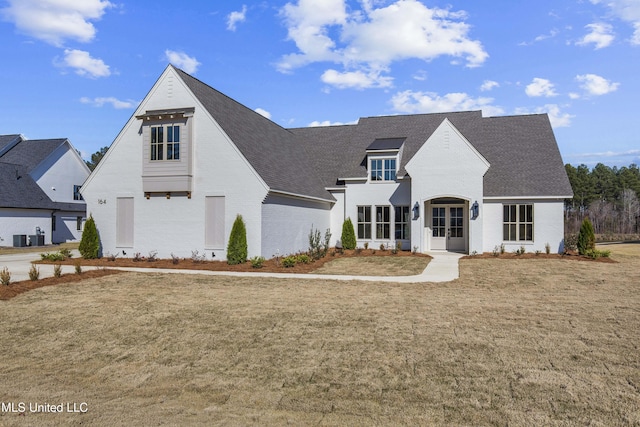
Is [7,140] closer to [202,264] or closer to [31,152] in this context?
[31,152]

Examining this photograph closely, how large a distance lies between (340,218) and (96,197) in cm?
1261

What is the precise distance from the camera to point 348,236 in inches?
965

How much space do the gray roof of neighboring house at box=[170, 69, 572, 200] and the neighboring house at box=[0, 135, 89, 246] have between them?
62.7ft

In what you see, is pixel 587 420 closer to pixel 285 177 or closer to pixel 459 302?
pixel 459 302

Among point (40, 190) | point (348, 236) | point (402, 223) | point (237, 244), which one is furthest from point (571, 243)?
point (40, 190)

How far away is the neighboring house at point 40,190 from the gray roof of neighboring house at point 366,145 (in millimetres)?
19112

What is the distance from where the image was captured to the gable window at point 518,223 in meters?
22.6

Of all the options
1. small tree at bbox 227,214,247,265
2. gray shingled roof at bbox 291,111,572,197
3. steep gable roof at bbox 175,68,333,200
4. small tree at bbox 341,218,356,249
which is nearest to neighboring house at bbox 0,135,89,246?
steep gable roof at bbox 175,68,333,200

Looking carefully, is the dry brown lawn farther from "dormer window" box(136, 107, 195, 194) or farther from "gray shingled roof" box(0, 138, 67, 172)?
"gray shingled roof" box(0, 138, 67, 172)

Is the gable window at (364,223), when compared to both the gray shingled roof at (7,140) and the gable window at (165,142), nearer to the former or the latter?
the gable window at (165,142)

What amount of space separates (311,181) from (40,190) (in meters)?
23.1

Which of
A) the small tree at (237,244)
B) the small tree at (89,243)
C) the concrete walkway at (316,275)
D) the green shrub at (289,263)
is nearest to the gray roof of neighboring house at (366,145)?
the small tree at (237,244)

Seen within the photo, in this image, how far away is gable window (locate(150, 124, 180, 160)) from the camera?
19.4 metres

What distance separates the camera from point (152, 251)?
19.7 metres
